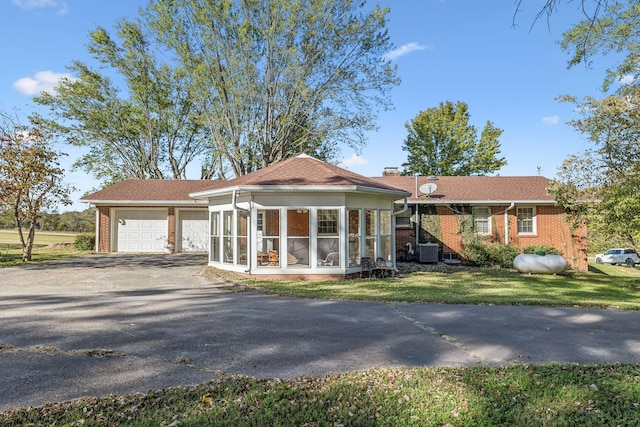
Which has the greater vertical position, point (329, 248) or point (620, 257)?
point (329, 248)

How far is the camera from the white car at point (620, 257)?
2813cm

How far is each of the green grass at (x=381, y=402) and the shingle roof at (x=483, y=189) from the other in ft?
46.4

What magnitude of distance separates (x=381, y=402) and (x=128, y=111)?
29.9 metres

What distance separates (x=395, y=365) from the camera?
4.45 meters

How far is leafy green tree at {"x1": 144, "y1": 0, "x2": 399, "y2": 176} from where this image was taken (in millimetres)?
21422

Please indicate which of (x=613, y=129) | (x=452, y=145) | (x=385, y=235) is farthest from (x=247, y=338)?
(x=452, y=145)

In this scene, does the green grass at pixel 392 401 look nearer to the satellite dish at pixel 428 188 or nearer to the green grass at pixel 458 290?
the green grass at pixel 458 290

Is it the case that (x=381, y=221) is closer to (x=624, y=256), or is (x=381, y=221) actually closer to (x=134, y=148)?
(x=134, y=148)

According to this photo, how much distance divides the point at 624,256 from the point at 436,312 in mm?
29003

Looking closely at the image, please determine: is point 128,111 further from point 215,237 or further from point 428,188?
point 428,188

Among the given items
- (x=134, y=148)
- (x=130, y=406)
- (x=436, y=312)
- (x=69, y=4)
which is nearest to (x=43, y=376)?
(x=130, y=406)

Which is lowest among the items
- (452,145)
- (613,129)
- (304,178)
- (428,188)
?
(304,178)

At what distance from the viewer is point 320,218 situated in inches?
483

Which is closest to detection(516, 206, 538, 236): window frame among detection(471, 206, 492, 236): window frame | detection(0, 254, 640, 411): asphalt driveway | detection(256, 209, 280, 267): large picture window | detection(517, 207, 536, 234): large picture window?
detection(517, 207, 536, 234): large picture window
